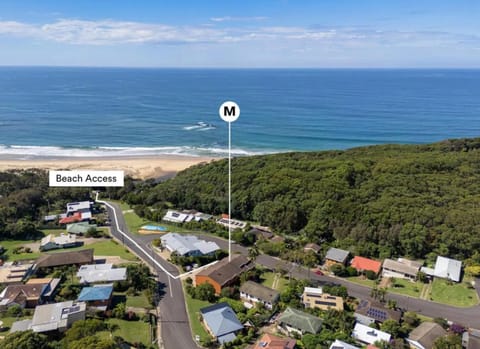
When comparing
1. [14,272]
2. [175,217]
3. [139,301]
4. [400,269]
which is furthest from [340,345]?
[175,217]

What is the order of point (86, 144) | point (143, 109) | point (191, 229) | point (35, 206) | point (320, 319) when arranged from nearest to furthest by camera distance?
1. point (320, 319)
2. point (191, 229)
3. point (35, 206)
4. point (86, 144)
5. point (143, 109)

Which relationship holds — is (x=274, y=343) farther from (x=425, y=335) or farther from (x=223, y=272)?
(x=425, y=335)

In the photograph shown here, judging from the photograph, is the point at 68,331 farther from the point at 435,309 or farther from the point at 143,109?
the point at 143,109

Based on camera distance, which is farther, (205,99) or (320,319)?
(205,99)

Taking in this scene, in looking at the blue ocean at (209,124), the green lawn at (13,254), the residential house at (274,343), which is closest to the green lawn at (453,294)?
the residential house at (274,343)

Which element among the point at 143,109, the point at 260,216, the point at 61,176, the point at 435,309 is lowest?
the point at 435,309

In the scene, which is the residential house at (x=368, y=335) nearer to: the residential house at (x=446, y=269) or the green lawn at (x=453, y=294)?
the green lawn at (x=453, y=294)

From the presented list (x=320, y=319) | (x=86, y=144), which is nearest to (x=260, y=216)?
(x=320, y=319)
